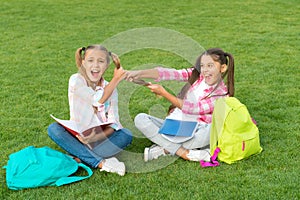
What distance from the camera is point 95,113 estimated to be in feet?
11.8

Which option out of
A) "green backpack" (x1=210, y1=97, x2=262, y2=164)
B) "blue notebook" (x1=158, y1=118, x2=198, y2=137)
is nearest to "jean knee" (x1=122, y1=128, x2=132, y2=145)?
"blue notebook" (x1=158, y1=118, x2=198, y2=137)

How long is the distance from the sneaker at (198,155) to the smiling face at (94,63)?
90 centimetres

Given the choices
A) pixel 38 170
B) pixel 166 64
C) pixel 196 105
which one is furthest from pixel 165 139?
pixel 166 64

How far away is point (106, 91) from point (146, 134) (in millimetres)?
614

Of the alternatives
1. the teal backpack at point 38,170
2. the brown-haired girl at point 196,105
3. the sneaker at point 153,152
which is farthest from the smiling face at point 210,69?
the teal backpack at point 38,170

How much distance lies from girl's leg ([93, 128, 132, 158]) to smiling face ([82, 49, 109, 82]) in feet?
1.49

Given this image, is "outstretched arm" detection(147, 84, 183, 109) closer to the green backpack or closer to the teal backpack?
the green backpack

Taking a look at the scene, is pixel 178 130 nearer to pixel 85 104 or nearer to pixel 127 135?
pixel 127 135

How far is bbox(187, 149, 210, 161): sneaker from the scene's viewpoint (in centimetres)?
370

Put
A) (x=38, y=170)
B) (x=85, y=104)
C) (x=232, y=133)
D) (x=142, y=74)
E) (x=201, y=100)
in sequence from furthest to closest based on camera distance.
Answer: (x=201, y=100) → (x=142, y=74) → (x=232, y=133) → (x=85, y=104) → (x=38, y=170)

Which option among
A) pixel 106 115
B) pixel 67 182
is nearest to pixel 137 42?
pixel 106 115

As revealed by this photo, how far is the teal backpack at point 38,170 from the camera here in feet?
10.8

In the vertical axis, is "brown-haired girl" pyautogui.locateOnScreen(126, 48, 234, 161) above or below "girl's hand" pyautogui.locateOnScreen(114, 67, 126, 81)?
below

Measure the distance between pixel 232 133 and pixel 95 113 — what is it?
1031 millimetres
